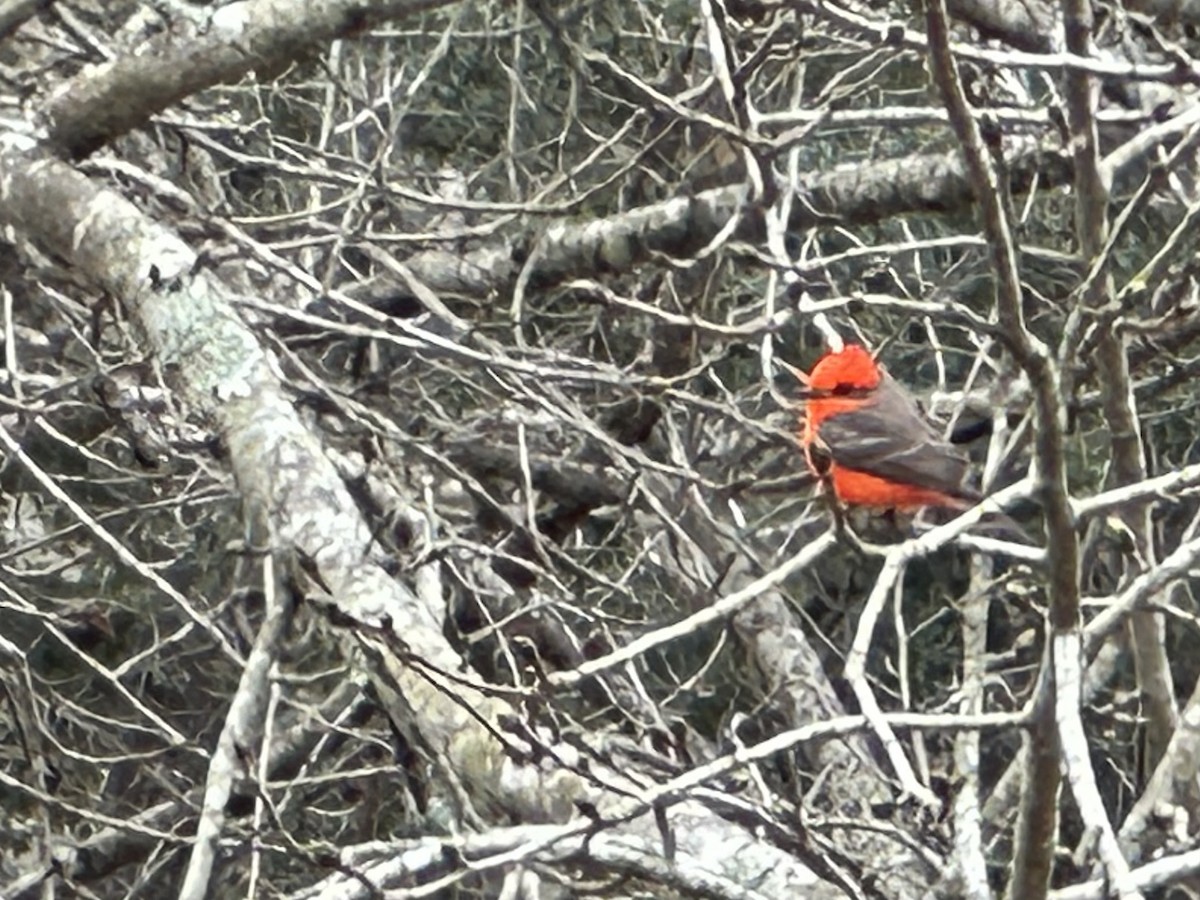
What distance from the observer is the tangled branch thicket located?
101 inches

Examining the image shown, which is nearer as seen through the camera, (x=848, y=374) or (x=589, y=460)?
(x=848, y=374)

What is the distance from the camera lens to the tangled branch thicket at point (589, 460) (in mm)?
2562

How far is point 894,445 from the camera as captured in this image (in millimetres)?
4711

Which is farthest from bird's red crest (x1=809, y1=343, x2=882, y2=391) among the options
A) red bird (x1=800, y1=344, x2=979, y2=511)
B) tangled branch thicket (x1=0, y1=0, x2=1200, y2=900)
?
tangled branch thicket (x1=0, y1=0, x2=1200, y2=900)

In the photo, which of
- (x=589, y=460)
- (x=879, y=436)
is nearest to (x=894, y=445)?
(x=879, y=436)

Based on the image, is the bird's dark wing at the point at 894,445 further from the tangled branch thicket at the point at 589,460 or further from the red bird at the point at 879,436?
the tangled branch thicket at the point at 589,460

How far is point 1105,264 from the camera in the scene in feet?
7.40

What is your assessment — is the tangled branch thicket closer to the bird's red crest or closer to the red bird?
the red bird

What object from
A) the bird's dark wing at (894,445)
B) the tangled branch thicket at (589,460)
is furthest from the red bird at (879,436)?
the tangled branch thicket at (589,460)

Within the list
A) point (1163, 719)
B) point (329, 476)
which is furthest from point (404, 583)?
point (1163, 719)

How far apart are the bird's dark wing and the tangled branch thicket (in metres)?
0.11

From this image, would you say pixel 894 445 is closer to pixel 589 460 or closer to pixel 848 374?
pixel 848 374

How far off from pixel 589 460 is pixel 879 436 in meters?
0.65

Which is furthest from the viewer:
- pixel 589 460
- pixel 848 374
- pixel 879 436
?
pixel 589 460
